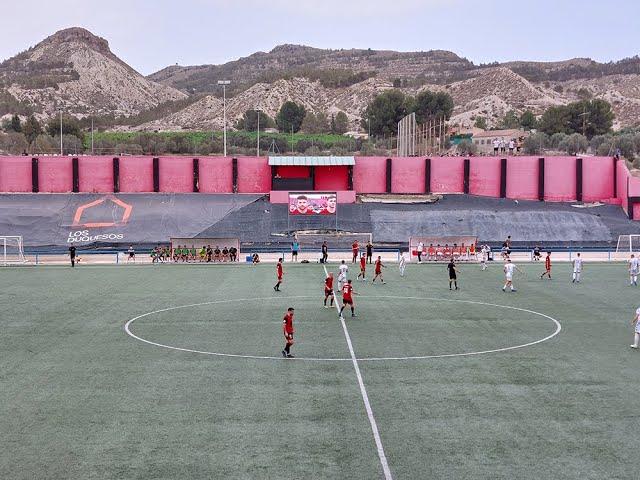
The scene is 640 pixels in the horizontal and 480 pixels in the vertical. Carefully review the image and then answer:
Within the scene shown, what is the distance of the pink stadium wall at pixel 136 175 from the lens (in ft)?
256

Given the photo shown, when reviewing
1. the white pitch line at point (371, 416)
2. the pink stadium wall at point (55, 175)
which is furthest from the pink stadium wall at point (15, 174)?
the white pitch line at point (371, 416)

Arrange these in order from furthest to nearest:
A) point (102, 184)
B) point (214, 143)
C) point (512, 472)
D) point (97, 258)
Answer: point (214, 143) → point (102, 184) → point (97, 258) → point (512, 472)

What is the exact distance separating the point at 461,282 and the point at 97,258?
→ 28.4 m

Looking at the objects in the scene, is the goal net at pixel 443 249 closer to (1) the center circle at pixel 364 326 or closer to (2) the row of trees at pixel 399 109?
(1) the center circle at pixel 364 326

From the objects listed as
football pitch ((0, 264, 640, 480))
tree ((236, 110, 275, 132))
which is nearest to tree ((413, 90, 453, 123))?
tree ((236, 110, 275, 132))

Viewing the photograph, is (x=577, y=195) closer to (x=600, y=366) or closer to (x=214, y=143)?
(x=600, y=366)

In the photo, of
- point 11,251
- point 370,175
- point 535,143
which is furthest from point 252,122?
point 11,251

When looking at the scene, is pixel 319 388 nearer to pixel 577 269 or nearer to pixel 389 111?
pixel 577 269

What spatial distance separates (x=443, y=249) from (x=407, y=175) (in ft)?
79.5

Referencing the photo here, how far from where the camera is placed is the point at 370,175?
79.7 meters

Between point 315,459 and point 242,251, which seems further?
point 242,251

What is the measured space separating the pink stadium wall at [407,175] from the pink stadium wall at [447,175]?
1.21 m

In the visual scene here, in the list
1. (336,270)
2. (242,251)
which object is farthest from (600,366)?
(242,251)

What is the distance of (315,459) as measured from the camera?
51.4ft
